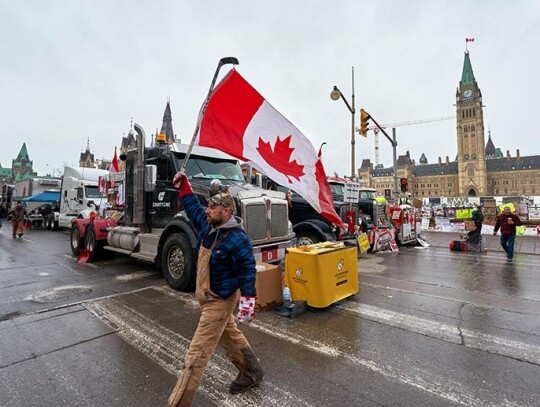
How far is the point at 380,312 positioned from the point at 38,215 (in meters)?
28.6

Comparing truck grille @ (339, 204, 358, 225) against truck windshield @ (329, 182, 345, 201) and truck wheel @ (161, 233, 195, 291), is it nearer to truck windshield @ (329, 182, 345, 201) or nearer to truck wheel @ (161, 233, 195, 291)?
truck windshield @ (329, 182, 345, 201)

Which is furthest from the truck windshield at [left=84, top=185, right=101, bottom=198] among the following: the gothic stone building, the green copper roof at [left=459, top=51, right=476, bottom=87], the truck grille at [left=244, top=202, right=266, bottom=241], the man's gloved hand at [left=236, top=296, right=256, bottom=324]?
the green copper roof at [left=459, top=51, right=476, bottom=87]

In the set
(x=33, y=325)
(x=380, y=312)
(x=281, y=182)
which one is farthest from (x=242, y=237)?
(x=33, y=325)

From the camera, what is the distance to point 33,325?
462 cm

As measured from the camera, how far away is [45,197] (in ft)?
81.1

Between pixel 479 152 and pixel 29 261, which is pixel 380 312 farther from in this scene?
pixel 479 152

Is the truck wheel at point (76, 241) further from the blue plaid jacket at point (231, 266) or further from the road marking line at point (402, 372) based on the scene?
the blue plaid jacket at point (231, 266)

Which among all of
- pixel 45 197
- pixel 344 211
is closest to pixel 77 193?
pixel 45 197

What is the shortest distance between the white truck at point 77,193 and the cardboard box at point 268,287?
15.5m

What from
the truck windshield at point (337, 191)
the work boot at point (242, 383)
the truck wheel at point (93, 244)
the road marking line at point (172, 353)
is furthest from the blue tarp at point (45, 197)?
the work boot at point (242, 383)

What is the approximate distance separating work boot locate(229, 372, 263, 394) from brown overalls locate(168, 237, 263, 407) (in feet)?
0.12

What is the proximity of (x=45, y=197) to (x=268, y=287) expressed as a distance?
26.0m

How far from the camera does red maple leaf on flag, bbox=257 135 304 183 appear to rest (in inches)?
193

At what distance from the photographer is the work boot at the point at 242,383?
2.94 metres
